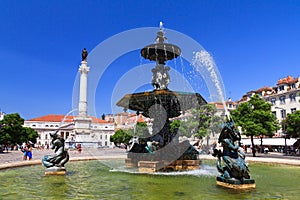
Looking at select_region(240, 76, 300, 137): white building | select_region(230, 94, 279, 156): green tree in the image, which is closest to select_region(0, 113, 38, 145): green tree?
select_region(230, 94, 279, 156): green tree

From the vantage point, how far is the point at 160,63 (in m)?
17.9

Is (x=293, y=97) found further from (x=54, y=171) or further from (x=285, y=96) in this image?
(x=54, y=171)

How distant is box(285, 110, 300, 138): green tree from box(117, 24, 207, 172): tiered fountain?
26.6 metres

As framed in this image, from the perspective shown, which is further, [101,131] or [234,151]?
[101,131]

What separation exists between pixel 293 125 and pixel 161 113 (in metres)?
30.0

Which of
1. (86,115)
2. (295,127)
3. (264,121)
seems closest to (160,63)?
(264,121)

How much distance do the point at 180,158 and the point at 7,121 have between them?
4179 cm

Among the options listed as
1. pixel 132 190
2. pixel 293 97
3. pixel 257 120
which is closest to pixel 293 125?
pixel 257 120

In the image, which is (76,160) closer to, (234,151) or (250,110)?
(234,151)

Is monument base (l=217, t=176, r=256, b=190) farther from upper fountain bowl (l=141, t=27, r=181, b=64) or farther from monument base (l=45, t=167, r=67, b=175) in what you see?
upper fountain bowl (l=141, t=27, r=181, b=64)

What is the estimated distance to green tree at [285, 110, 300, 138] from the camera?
37656 millimetres

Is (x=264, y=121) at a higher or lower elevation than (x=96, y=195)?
higher

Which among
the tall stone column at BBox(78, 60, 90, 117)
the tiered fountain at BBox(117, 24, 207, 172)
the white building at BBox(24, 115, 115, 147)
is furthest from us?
the white building at BBox(24, 115, 115, 147)

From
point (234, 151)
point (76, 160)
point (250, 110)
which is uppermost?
point (250, 110)
